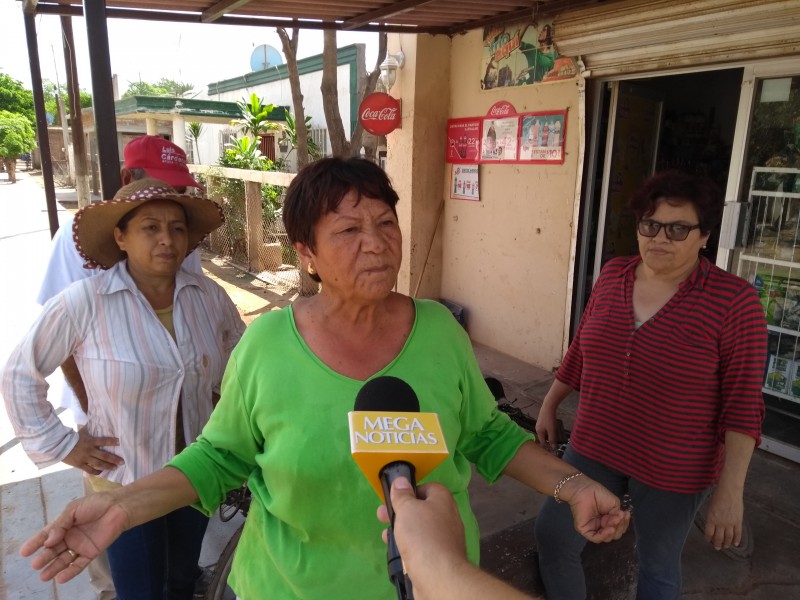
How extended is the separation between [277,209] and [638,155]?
7095mm

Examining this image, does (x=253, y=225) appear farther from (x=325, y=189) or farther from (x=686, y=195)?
(x=325, y=189)

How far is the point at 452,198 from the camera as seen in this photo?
6.09 metres

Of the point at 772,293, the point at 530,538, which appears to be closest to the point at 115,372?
the point at 530,538

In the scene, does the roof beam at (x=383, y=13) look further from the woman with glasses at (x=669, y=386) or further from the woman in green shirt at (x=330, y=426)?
the woman in green shirt at (x=330, y=426)

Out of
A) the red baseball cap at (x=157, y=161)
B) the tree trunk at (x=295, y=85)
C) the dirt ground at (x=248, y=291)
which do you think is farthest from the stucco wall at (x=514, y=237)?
the red baseball cap at (x=157, y=161)

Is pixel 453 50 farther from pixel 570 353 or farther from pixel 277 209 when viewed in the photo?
pixel 277 209

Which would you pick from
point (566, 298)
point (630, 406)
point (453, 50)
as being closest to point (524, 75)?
point (453, 50)

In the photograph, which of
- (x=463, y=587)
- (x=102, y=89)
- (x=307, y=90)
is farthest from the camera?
(x=307, y=90)

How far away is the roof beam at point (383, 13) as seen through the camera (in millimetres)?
4324

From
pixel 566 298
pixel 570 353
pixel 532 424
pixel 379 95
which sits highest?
pixel 379 95

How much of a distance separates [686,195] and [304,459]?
5.39 ft

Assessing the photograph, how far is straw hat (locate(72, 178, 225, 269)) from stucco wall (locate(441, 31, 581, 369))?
346 centimetres

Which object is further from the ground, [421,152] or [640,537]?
[421,152]

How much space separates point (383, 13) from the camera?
4543mm
